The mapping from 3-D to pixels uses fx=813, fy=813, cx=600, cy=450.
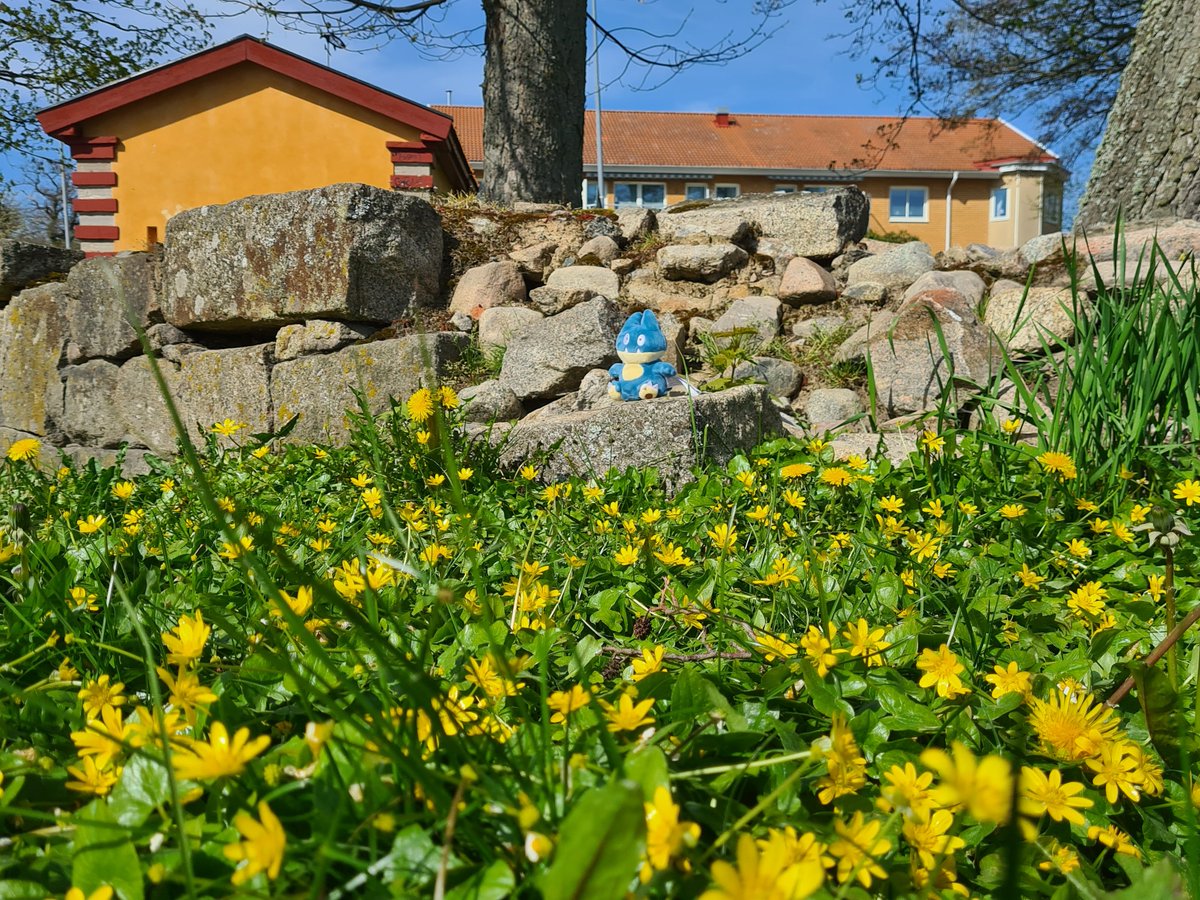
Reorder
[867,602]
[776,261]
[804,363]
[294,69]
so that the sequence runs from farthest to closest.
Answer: [294,69], [776,261], [804,363], [867,602]

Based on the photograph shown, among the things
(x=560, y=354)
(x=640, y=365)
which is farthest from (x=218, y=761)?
(x=560, y=354)

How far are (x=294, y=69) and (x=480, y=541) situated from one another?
717 centimetres

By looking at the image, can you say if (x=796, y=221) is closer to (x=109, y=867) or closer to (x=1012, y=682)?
(x=1012, y=682)

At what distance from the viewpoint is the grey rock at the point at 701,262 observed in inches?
198

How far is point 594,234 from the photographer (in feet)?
18.2

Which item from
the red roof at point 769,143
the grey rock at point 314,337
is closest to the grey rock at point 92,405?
the grey rock at point 314,337

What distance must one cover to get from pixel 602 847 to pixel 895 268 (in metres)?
4.74

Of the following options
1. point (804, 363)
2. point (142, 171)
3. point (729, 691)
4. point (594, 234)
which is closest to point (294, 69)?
point (142, 171)

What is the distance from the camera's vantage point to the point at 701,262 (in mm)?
5020

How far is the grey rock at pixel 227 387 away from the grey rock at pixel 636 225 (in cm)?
245

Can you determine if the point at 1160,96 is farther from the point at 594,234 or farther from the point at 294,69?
the point at 294,69

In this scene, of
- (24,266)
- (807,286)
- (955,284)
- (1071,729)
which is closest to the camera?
(1071,729)

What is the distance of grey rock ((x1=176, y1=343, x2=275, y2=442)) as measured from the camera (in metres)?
4.54

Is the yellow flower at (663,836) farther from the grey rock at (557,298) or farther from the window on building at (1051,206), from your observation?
the window on building at (1051,206)
